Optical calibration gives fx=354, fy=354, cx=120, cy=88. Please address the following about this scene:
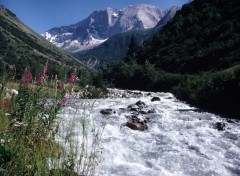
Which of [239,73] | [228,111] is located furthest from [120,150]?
[239,73]

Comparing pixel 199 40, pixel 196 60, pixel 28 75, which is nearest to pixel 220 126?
pixel 28 75

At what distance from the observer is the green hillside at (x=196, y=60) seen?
106 feet

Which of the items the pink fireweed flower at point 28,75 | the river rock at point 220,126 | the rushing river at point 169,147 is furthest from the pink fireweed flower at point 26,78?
the river rock at point 220,126

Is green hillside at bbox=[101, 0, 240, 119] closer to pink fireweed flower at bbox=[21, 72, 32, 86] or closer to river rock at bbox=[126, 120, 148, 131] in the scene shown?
river rock at bbox=[126, 120, 148, 131]

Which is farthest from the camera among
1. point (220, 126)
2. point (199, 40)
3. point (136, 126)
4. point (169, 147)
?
point (199, 40)

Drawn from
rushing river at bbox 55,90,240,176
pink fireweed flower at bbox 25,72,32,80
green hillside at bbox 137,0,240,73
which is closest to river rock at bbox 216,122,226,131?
rushing river at bbox 55,90,240,176

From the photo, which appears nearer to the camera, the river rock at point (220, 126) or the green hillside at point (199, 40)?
the river rock at point (220, 126)

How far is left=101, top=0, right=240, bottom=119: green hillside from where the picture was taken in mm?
32169

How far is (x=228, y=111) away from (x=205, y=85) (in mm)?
4810

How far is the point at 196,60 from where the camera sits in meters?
69.4

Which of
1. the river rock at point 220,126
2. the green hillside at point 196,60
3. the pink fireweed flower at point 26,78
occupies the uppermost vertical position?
the green hillside at point 196,60

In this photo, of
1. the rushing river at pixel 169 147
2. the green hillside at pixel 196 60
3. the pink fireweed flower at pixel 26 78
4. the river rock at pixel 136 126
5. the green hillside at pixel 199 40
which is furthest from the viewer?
the green hillside at pixel 199 40

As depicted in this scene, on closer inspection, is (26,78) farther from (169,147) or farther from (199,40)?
(199,40)

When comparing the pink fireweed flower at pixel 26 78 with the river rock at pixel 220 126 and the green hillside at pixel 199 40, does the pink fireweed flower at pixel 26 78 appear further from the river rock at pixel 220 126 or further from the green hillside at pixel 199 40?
the green hillside at pixel 199 40
